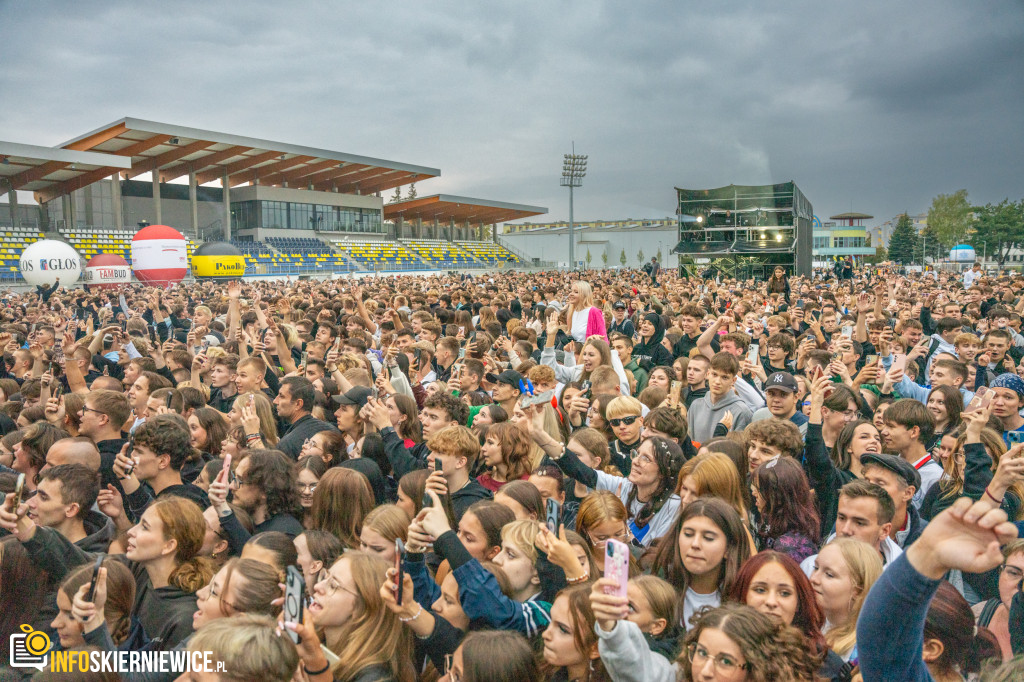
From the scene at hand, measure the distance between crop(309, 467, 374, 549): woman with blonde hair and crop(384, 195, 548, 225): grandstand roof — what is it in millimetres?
51329

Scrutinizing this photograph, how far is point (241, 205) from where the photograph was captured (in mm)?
47250

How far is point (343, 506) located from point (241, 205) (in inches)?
1905

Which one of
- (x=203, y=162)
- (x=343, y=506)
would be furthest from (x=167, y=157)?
(x=343, y=506)

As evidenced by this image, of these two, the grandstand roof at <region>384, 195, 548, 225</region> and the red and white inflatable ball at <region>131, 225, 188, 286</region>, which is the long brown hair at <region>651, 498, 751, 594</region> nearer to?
the red and white inflatable ball at <region>131, 225, 188, 286</region>

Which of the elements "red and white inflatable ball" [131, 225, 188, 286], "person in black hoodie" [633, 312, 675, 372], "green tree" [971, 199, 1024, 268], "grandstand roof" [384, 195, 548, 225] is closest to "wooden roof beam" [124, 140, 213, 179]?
"red and white inflatable ball" [131, 225, 188, 286]

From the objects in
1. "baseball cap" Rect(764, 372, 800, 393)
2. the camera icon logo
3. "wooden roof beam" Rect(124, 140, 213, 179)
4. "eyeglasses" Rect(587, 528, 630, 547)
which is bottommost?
the camera icon logo

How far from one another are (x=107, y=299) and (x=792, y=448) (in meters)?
18.2

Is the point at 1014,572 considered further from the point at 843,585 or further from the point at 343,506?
the point at 343,506

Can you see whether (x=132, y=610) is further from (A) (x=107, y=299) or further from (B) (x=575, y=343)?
(A) (x=107, y=299)

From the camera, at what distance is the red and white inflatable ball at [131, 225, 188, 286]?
30.8 metres

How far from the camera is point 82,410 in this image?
5.29 m

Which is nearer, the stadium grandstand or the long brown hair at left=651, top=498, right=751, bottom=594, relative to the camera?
the long brown hair at left=651, top=498, right=751, bottom=594

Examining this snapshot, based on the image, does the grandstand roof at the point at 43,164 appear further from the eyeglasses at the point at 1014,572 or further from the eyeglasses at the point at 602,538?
the eyeglasses at the point at 1014,572

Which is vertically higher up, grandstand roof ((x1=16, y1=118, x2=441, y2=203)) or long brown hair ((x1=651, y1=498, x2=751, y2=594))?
grandstand roof ((x1=16, y1=118, x2=441, y2=203))
